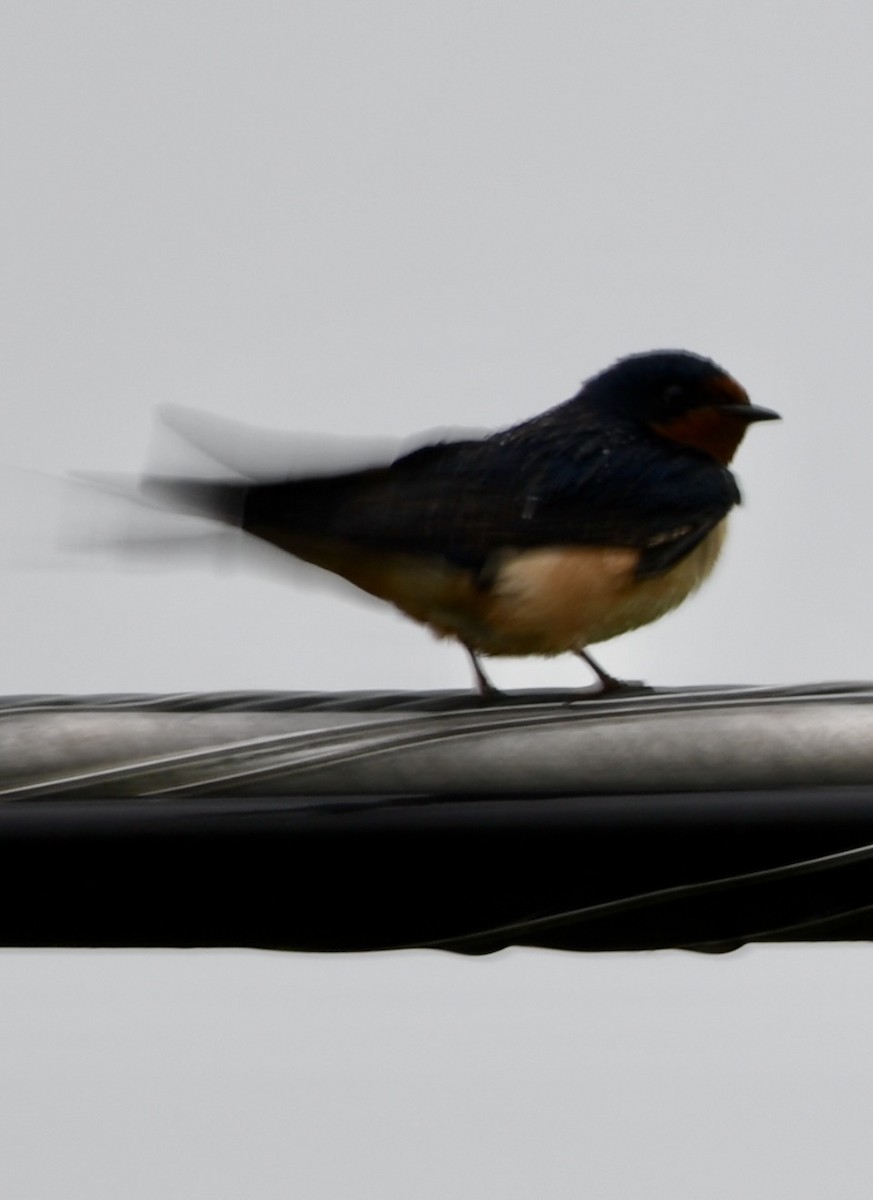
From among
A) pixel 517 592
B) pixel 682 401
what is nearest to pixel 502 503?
pixel 517 592

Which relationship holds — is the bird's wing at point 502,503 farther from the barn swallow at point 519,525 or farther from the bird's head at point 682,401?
the bird's head at point 682,401

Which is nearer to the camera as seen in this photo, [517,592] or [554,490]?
[517,592]

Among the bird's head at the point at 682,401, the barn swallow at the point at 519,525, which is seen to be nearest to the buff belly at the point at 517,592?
the barn swallow at the point at 519,525

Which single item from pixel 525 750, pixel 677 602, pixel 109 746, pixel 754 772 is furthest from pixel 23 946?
pixel 677 602

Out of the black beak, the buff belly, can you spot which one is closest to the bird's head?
the black beak

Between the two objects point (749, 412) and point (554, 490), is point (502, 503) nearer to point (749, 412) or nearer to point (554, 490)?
point (554, 490)

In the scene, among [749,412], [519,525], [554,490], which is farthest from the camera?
[749,412]

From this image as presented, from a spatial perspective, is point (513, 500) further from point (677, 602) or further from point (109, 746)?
point (109, 746)
